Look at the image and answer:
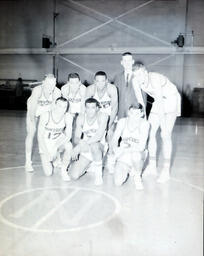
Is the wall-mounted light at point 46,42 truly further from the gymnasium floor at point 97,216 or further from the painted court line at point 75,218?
the painted court line at point 75,218

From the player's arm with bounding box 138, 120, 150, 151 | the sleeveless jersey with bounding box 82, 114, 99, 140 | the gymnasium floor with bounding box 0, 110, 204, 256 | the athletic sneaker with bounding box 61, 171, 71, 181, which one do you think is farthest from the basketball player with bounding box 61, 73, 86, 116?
the player's arm with bounding box 138, 120, 150, 151

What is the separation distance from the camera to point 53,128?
16.3ft

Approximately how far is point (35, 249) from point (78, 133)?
229cm

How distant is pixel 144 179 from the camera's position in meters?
4.87

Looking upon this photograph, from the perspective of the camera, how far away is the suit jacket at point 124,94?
17.2ft

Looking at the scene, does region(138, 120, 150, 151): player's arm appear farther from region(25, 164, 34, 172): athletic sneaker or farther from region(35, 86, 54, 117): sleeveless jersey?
region(25, 164, 34, 172): athletic sneaker

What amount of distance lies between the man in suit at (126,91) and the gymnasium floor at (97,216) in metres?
1.13

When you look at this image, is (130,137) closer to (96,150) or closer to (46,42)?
(96,150)

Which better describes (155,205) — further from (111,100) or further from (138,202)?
(111,100)

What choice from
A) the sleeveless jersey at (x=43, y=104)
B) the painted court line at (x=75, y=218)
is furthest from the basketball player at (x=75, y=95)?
the painted court line at (x=75, y=218)

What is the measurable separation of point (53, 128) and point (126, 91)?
49.4 inches

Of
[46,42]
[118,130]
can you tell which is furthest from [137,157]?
[46,42]

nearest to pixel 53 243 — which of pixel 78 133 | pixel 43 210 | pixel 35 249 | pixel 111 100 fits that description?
pixel 35 249

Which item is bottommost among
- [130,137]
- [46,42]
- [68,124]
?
[130,137]
